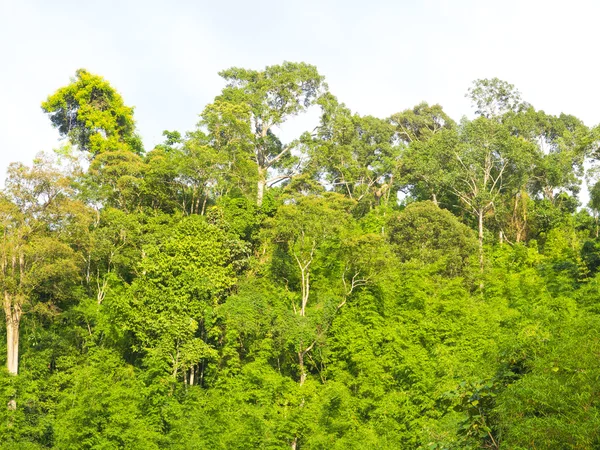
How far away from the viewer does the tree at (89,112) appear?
46.1 metres

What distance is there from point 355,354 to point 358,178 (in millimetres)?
22694

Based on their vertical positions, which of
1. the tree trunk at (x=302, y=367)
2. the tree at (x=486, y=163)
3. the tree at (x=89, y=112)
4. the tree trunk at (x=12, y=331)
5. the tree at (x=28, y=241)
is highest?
the tree at (x=89, y=112)

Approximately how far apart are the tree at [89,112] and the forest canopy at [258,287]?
0.98m

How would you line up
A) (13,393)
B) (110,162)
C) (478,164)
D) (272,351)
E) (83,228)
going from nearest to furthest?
1. (13,393)
2. (272,351)
3. (83,228)
4. (110,162)
5. (478,164)

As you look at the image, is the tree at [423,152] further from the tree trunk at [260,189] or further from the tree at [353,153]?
the tree trunk at [260,189]

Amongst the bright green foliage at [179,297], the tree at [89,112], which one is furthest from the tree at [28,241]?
the tree at [89,112]

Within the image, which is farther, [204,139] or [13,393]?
[204,139]

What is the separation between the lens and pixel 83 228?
1232 inches

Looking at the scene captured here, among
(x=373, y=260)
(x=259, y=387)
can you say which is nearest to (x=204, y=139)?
(x=373, y=260)

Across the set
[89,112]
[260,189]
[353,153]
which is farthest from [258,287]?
[89,112]

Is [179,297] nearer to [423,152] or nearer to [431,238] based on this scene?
[431,238]

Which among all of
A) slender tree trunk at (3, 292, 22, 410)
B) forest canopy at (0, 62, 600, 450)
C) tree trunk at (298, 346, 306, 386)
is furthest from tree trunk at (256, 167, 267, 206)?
slender tree trunk at (3, 292, 22, 410)

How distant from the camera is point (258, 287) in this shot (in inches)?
1246

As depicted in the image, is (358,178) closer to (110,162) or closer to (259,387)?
(110,162)
